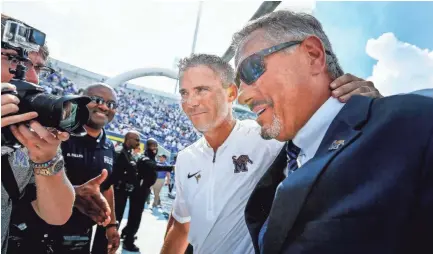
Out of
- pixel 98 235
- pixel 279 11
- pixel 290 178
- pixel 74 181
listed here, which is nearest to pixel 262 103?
pixel 279 11

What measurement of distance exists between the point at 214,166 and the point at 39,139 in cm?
117

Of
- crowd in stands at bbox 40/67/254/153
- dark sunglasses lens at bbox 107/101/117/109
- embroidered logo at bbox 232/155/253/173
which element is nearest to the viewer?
embroidered logo at bbox 232/155/253/173

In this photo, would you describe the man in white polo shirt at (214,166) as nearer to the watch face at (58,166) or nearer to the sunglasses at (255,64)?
the sunglasses at (255,64)

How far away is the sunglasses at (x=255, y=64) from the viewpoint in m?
1.63

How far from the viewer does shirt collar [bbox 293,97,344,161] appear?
1.44 metres

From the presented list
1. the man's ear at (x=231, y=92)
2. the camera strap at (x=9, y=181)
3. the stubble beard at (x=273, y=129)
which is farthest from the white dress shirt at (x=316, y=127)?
the camera strap at (x=9, y=181)

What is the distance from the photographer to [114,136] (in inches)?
773

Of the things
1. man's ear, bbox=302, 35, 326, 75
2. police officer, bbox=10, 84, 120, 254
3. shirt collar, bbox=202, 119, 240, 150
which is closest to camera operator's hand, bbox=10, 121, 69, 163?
police officer, bbox=10, 84, 120, 254

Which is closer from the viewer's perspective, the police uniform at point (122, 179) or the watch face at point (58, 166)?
the watch face at point (58, 166)

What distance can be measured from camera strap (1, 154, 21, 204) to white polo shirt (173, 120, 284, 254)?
3.56 feet

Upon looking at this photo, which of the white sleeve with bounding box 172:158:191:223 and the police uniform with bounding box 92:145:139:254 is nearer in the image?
the white sleeve with bounding box 172:158:191:223

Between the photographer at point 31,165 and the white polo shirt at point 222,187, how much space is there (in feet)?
2.70

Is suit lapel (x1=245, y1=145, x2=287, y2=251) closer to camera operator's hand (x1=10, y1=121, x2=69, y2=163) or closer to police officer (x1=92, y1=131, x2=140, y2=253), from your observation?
camera operator's hand (x1=10, y1=121, x2=69, y2=163)

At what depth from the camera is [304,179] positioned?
1.11 metres
